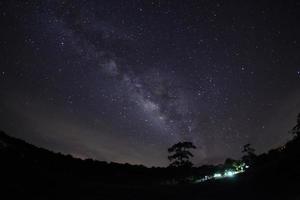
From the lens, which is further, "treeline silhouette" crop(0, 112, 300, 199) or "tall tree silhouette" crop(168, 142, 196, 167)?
"tall tree silhouette" crop(168, 142, 196, 167)

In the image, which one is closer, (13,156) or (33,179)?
(33,179)

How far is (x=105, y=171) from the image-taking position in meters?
40.8

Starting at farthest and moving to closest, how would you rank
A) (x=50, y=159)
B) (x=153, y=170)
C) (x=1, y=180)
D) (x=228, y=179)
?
1. (x=153, y=170)
2. (x=50, y=159)
3. (x=228, y=179)
4. (x=1, y=180)

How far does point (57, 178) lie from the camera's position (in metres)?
27.4

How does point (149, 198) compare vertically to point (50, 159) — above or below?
below

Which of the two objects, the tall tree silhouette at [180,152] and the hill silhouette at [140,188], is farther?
the tall tree silhouette at [180,152]

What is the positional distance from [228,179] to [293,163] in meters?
5.73

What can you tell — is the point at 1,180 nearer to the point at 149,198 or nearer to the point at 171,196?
the point at 149,198

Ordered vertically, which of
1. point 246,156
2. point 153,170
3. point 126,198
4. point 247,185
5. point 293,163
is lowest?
point 126,198

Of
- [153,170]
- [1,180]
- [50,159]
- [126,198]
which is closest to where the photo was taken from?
[1,180]

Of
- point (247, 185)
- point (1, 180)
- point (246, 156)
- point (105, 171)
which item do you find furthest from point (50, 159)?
point (246, 156)

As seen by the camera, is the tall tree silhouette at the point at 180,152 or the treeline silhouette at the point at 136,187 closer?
the treeline silhouette at the point at 136,187

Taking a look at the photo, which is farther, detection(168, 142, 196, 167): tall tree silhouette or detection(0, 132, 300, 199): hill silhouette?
detection(168, 142, 196, 167): tall tree silhouette

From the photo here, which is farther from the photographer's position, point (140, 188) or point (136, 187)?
point (136, 187)
